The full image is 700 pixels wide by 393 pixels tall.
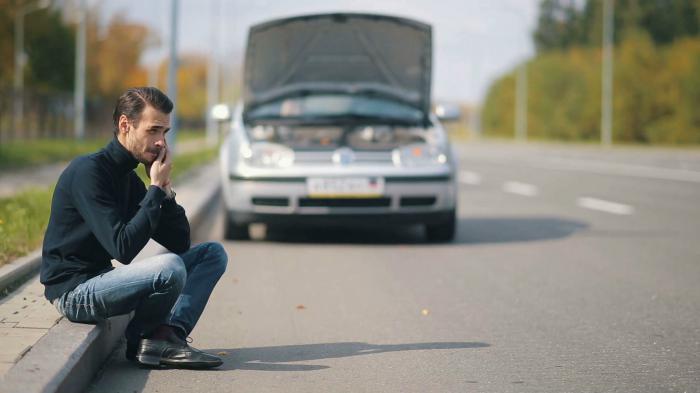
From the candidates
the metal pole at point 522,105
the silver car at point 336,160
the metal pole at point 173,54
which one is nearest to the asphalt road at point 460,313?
the silver car at point 336,160

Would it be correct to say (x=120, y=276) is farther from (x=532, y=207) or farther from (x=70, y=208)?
(x=532, y=207)

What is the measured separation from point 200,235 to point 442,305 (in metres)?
5.10

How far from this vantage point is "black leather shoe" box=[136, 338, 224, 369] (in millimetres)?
5434

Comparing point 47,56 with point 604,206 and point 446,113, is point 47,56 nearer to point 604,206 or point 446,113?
point 604,206

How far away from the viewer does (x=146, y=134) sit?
5.18 meters

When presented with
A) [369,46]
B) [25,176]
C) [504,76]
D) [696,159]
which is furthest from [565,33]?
[369,46]

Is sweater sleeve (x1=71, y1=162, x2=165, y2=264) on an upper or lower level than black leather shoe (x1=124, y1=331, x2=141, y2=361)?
upper

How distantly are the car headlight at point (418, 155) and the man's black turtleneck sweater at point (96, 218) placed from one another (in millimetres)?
5602

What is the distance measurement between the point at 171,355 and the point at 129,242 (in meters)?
0.67

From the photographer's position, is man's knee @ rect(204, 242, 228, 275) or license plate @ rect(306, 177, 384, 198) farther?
license plate @ rect(306, 177, 384, 198)

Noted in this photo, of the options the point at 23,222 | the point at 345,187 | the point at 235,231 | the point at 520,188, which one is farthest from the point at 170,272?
the point at 520,188

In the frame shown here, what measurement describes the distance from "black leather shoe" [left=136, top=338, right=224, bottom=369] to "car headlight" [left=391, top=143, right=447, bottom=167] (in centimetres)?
569

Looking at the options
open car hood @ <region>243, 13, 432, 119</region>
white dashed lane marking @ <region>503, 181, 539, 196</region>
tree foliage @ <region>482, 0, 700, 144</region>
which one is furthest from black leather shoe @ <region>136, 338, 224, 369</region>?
tree foliage @ <region>482, 0, 700, 144</region>

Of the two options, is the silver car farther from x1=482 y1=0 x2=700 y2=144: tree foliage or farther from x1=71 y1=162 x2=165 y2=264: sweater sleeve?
x1=482 y1=0 x2=700 y2=144: tree foliage
